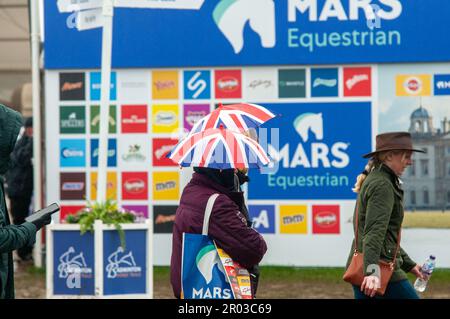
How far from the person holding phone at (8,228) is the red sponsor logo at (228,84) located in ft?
22.4

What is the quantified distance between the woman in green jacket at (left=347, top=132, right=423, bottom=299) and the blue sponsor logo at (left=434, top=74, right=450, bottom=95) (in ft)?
17.6

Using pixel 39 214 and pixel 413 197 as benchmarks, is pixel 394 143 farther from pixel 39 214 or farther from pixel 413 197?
pixel 413 197

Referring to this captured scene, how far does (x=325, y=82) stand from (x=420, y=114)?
1209mm

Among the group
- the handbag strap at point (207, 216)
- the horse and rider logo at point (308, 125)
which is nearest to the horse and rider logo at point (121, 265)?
the horse and rider logo at point (308, 125)

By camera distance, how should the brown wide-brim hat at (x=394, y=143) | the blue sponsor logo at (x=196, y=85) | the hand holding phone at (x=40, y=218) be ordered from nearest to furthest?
the hand holding phone at (x=40, y=218)
the brown wide-brim hat at (x=394, y=143)
the blue sponsor logo at (x=196, y=85)

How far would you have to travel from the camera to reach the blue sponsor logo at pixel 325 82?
11266mm

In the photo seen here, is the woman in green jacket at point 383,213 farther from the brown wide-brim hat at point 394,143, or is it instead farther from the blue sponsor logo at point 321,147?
the blue sponsor logo at point 321,147

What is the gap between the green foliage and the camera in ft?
29.5

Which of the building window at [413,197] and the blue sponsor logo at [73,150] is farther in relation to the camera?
the blue sponsor logo at [73,150]

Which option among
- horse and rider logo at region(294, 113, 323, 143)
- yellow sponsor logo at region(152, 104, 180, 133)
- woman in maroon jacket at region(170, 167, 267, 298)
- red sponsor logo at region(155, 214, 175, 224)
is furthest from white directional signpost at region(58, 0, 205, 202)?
woman in maroon jacket at region(170, 167, 267, 298)

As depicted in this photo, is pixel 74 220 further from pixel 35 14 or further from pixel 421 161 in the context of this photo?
pixel 421 161

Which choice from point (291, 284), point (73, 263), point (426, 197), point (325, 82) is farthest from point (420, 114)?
point (73, 263)
